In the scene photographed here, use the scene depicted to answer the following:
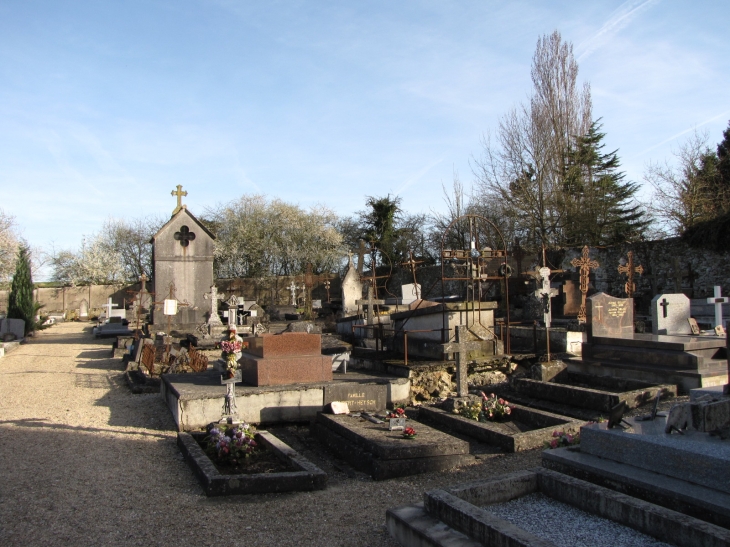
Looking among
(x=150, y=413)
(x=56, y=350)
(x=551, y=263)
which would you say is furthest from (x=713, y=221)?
(x=56, y=350)

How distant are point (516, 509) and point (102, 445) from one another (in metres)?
5.14

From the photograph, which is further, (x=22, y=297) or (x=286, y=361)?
(x=22, y=297)

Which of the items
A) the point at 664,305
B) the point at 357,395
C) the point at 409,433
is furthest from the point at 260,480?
the point at 664,305

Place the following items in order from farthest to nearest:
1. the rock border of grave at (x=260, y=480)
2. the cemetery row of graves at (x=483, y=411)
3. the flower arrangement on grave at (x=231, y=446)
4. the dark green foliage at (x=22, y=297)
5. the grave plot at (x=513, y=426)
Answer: the dark green foliage at (x=22, y=297)
the grave plot at (x=513, y=426)
the flower arrangement on grave at (x=231, y=446)
the rock border of grave at (x=260, y=480)
the cemetery row of graves at (x=483, y=411)

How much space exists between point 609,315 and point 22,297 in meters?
22.1

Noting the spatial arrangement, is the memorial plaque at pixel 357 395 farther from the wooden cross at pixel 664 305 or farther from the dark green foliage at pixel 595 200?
the dark green foliage at pixel 595 200

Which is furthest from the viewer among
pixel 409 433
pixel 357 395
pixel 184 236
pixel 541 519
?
pixel 184 236

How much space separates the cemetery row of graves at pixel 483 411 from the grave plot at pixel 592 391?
3 centimetres

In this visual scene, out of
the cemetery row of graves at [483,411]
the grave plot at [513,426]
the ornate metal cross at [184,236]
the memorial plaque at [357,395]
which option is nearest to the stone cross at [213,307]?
the cemetery row of graves at [483,411]

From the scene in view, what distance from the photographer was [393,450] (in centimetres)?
559

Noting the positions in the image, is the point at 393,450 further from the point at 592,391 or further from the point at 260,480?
the point at 592,391

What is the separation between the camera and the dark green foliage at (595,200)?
75.9 ft

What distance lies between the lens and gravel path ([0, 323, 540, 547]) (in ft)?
13.5

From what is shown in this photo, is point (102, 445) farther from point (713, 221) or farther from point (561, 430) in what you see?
point (713, 221)
